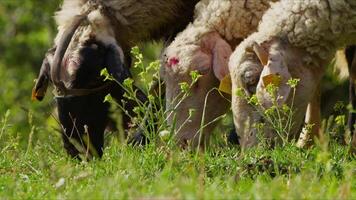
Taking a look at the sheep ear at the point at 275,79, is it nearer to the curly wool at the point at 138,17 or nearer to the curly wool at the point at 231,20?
the curly wool at the point at 231,20

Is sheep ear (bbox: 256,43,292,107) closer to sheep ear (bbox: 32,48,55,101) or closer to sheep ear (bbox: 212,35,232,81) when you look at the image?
sheep ear (bbox: 212,35,232,81)

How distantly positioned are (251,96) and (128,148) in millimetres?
842

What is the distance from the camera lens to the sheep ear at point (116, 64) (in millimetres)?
7949

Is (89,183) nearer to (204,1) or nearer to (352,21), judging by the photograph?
(352,21)

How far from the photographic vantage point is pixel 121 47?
8.52 metres

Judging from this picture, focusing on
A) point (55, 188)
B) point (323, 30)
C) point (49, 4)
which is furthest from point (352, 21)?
point (49, 4)

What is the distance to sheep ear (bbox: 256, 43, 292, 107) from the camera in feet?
22.3

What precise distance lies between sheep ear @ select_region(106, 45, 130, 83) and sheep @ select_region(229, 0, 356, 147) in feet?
3.44

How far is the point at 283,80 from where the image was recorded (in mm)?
→ 6902

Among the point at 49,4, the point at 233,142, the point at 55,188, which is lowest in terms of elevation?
the point at 49,4

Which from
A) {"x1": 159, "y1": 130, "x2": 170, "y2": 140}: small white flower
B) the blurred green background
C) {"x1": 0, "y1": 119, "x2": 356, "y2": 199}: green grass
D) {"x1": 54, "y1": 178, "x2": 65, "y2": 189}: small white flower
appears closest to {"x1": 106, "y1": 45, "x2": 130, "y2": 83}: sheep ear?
{"x1": 0, "y1": 119, "x2": 356, "y2": 199}: green grass

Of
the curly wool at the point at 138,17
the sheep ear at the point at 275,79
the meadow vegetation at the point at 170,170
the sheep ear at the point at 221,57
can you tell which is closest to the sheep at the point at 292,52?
the sheep ear at the point at 275,79

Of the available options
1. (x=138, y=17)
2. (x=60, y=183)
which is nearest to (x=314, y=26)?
(x=138, y=17)

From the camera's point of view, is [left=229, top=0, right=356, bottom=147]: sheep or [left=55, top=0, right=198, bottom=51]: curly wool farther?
[left=55, top=0, right=198, bottom=51]: curly wool
